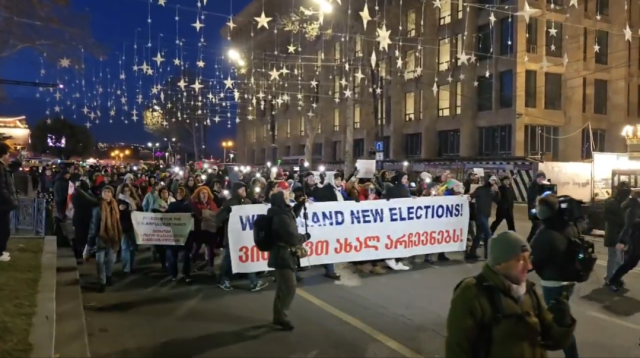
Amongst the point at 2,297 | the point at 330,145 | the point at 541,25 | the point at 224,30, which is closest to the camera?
the point at 2,297

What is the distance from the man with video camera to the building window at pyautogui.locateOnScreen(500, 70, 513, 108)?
106ft

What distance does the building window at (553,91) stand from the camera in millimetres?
36812

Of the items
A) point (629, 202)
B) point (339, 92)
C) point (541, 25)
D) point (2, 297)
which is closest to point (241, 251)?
point (2, 297)

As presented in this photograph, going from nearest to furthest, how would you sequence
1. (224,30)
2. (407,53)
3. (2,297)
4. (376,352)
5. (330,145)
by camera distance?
(376,352)
(2,297)
(407,53)
(330,145)
(224,30)

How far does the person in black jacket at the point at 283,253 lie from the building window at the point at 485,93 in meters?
32.8

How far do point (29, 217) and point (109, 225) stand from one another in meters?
4.39

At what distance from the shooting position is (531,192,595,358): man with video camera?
540 cm

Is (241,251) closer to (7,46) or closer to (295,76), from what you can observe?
(7,46)

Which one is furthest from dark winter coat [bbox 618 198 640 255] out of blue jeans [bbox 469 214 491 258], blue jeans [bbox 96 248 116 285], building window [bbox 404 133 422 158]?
building window [bbox 404 133 422 158]

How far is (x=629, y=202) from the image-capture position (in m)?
9.47

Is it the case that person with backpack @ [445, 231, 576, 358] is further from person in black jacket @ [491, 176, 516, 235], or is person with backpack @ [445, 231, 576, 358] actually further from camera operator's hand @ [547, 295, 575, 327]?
person in black jacket @ [491, 176, 516, 235]

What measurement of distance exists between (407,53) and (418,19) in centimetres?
273

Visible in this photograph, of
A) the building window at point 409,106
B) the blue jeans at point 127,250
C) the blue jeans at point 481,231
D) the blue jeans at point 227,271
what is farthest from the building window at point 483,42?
the blue jeans at point 227,271

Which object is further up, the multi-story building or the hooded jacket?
the multi-story building
